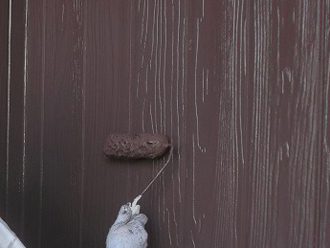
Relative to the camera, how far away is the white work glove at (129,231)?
108 centimetres

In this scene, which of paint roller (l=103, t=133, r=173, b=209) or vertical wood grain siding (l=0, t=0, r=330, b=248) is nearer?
vertical wood grain siding (l=0, t=0, r=330, b=248)

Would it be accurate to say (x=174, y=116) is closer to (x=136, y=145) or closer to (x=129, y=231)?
(x=136, y=145)

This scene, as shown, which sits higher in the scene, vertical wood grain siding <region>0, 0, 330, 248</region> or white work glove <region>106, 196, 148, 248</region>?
vertical wood grain siding <region>0, 0, 330, 248</region>

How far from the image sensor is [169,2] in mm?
1243

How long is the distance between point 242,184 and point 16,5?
86 cm

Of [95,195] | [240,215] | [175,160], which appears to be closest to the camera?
[240,215]

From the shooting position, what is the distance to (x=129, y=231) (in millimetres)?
1097

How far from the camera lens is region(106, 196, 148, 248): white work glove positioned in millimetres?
1080

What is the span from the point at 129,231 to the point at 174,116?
0.24 meters

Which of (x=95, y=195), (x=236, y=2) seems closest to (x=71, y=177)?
(x=95, y=195)

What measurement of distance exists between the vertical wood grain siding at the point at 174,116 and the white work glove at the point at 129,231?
0.07 metres

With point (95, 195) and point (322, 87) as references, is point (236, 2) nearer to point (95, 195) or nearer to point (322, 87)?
point (322, 87)

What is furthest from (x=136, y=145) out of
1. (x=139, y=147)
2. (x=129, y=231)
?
(x=129, y=231)

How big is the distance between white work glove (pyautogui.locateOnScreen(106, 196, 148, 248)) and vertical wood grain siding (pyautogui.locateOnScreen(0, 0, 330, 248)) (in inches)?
2.7
